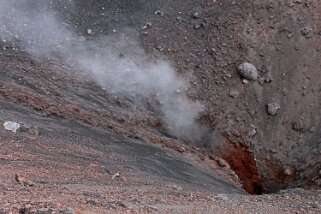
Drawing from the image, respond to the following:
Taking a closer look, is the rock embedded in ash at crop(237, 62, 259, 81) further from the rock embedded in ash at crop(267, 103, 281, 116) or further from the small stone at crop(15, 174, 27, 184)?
the small stone at crop(15, 174, 27, 184)

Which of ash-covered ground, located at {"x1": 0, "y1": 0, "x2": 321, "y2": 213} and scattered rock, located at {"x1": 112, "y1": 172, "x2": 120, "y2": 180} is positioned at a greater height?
ash-covered ground, located at {"x1": 0, "y1": 0, "x2": 321, "y2": 213}

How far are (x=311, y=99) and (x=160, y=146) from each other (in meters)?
4.38

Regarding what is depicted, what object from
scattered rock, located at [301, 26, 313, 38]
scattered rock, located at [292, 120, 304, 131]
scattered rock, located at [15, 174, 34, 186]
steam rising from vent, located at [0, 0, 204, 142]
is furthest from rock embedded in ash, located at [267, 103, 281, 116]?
scattered rock, located at [15, 174, 34, 186]

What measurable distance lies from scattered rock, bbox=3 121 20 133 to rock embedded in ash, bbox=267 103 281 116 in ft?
21.8

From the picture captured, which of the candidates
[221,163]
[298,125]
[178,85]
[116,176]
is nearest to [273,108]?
[298,125]

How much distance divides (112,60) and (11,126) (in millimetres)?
4559

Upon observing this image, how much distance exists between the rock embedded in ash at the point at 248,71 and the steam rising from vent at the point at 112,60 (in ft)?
4.71

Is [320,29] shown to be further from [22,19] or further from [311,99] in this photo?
[22,19]

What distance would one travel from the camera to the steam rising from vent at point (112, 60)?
12.1 m

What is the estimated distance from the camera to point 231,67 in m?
12.9

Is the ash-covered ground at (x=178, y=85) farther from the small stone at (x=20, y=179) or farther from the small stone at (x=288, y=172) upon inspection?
the small stone at (x=20, y=179)

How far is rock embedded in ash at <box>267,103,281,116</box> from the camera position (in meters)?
12.6

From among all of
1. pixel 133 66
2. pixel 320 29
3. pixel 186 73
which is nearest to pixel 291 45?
pixel 320 29

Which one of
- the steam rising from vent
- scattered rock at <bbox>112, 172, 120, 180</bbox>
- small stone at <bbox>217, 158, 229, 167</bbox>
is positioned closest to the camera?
scattered rock at <bbox>112, 172, 120, 180</bbox>
